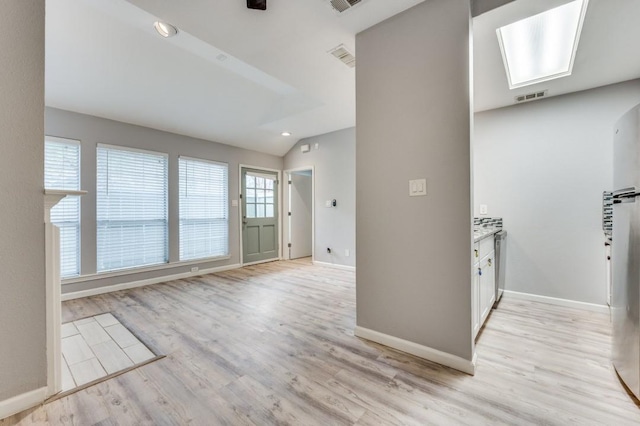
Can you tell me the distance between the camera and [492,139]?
335cm

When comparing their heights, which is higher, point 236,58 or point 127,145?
point 236,58

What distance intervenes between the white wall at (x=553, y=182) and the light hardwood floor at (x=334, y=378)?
0.44 metres

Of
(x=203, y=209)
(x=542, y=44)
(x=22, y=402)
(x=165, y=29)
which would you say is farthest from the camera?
(x=203, y=209)

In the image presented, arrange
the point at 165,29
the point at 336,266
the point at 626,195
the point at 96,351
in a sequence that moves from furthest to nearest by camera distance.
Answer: the point at 336,266 → the point at 165,29 → the point at 96,351 → the point at 626,195

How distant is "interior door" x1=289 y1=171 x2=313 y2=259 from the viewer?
243 inches

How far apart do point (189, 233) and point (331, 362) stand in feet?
11.9

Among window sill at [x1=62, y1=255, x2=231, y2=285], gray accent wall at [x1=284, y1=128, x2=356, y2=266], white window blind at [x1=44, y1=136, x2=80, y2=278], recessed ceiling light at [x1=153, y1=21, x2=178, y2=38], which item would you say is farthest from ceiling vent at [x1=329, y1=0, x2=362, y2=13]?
window sill at [x1=62, y1=255, x2=231, y2=285]

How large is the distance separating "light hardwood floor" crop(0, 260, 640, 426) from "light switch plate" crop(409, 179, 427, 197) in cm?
122

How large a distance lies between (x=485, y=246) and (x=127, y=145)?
15.6 feet

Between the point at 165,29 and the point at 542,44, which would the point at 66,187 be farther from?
the point at 542,44

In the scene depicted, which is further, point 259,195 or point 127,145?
point 259,195

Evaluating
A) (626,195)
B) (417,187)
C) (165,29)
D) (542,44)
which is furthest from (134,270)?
(542,44)

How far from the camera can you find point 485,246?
7.81 ft

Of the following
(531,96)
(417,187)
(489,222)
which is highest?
(531,96)
